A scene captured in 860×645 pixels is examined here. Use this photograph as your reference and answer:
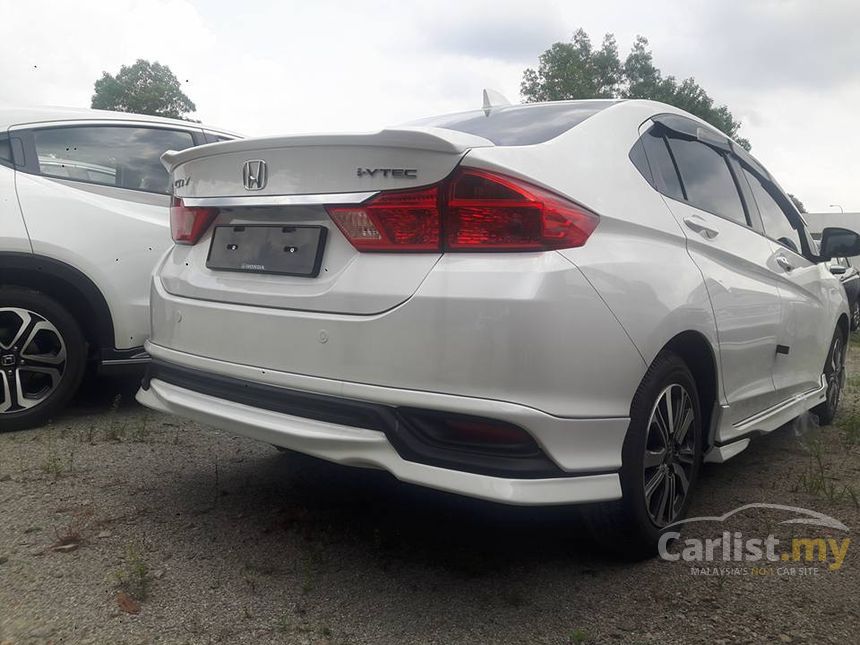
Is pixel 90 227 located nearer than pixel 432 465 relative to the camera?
No

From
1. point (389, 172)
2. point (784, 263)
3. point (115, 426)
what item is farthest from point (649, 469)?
point (115, 426)

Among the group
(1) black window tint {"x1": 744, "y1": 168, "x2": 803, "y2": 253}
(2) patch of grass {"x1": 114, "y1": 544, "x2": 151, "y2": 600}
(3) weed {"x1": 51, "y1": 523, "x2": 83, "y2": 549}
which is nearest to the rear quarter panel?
(1) black window tint {"x1": 744, "y1": 168, "x2": 803, "y2": 253}

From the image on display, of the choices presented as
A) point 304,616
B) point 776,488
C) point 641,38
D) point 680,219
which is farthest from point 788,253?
point 641,38

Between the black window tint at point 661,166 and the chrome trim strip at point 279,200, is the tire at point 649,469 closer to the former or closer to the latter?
the black window tint at point 661,166

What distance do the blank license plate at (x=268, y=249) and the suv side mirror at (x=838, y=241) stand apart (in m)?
3.54

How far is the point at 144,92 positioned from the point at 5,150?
2303 inches

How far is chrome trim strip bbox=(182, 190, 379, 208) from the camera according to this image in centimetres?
235

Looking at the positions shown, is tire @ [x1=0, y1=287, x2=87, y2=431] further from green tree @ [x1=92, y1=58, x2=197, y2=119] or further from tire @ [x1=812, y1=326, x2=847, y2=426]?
green tree @ [x1=92, y1=58, x2=197, y2=119]

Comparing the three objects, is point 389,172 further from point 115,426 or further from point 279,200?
point 115,426

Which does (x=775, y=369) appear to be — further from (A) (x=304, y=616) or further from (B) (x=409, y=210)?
(A) (x=304, y=616)

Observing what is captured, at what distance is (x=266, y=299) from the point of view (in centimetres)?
253

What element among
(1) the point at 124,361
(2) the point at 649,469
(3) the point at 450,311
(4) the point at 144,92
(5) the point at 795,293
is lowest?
(2) the point at 649,469

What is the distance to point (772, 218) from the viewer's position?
13.6 ft

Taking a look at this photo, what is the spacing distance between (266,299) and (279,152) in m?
0.50
